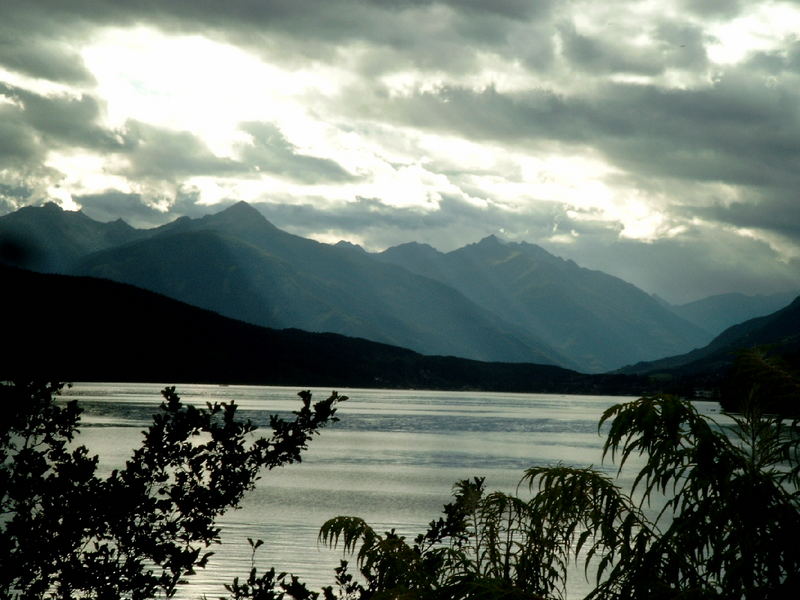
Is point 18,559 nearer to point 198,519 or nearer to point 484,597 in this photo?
point 198,519

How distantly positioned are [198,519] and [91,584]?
1380mm

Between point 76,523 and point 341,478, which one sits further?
point 341,478

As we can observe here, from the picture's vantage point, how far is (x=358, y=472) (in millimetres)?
78750

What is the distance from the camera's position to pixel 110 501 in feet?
32.3

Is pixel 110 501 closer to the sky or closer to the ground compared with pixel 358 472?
closer to the sky

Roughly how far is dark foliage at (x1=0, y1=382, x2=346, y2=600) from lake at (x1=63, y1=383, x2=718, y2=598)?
14.8 metres

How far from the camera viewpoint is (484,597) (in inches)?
263

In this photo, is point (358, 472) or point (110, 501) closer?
point (110, 501)

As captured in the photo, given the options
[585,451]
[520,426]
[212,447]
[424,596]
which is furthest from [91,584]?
[520,426]

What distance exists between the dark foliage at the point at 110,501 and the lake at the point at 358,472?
→ 14821 mm

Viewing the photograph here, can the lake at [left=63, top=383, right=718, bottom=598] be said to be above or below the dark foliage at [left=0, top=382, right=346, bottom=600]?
below

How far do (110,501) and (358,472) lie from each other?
231ft

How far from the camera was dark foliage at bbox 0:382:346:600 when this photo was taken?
368 inches

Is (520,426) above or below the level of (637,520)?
below
